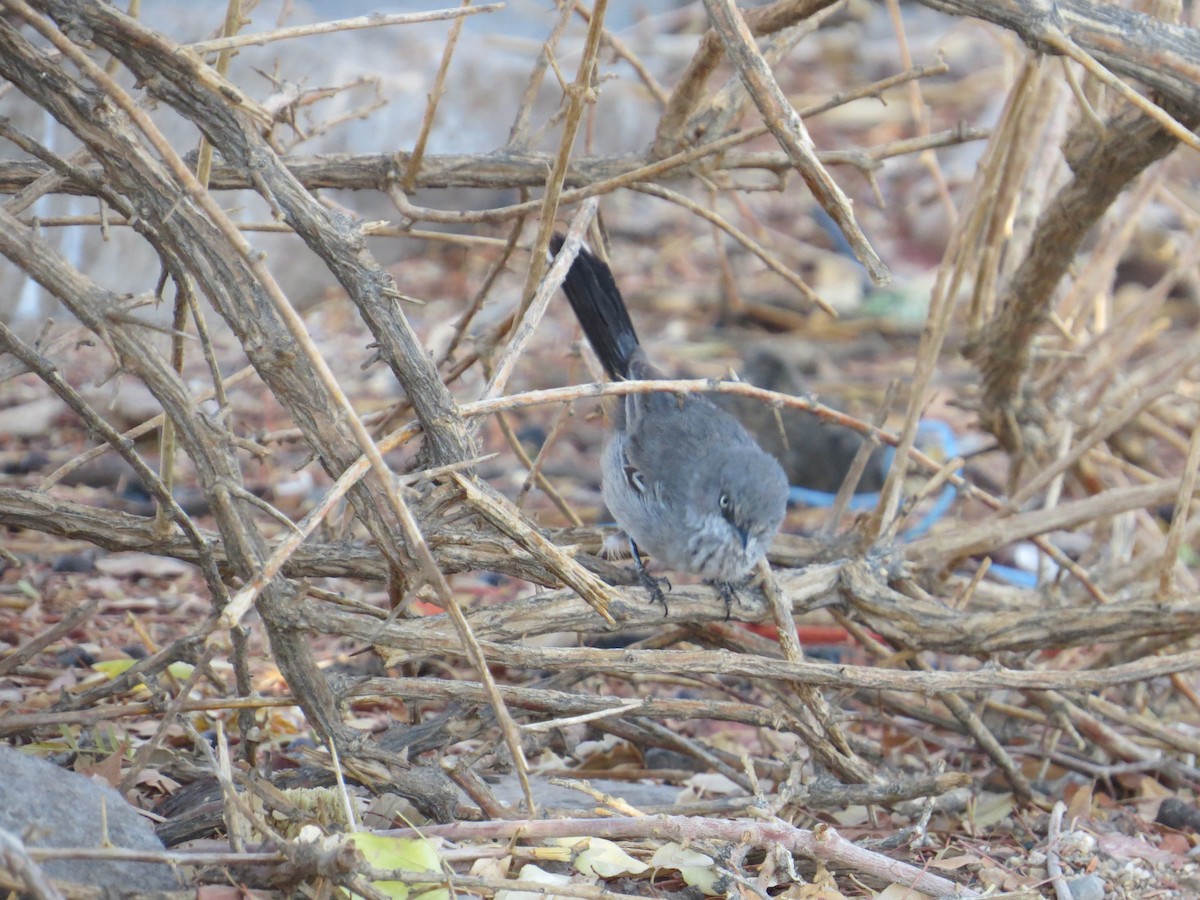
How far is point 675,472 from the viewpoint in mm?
3992

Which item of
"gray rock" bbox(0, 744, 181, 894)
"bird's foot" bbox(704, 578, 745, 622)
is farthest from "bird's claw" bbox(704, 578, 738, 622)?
"gray rock" bbox(0, 744, 181, 894)

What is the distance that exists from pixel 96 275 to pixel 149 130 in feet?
19.4

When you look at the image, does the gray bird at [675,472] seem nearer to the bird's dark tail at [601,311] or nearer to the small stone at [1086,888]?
the bird's dark tail at [601,311]

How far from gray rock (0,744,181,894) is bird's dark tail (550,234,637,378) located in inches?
88.4

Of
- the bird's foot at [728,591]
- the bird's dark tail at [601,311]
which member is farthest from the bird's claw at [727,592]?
the bird's dark tail at [601,311]

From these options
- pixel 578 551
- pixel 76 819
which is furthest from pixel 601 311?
pixel 76 819

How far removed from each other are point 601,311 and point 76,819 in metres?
2.43

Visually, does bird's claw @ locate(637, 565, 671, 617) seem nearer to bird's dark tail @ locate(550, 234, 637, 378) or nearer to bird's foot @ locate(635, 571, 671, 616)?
bird's foot @ locate(635, 571, 671, 616)

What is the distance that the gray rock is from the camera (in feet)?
7.89

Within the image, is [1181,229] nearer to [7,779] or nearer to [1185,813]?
[1185,813]

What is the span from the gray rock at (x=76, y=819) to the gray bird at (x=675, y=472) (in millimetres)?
1472

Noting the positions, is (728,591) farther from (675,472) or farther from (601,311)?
(601,311)

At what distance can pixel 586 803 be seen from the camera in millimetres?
3609

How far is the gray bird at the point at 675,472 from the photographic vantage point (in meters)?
3.65
